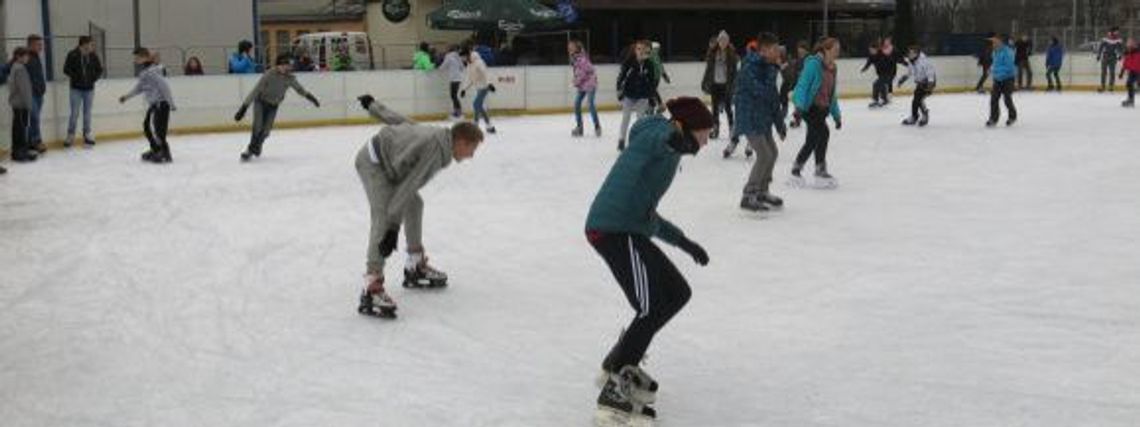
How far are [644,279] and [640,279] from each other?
0.01 meters

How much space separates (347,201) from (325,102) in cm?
895

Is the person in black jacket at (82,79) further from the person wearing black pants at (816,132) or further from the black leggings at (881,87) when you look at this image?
the black leggings at (881,87)

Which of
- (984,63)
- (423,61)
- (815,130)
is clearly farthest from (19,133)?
(984,63)

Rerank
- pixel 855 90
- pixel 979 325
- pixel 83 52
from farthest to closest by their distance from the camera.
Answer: pixel 855 90 < pixel 83 52 < pixel 979 325

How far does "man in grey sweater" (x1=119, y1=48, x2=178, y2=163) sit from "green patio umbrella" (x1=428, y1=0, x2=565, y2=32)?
13.9m

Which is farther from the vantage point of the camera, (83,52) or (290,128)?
(290,128)

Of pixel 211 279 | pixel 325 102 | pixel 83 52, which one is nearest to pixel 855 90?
pixel 325 102

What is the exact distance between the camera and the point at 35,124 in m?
13.8

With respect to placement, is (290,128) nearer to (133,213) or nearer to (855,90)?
(133,213)

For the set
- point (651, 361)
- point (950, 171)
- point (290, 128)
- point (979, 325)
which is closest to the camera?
point (651, 361)

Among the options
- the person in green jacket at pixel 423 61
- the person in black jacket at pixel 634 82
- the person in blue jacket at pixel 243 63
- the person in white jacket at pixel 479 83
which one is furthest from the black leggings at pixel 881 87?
the person in blue jacket at pixel 243 63

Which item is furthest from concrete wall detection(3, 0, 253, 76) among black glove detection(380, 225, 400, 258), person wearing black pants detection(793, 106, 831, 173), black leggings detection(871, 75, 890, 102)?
black glove detection(380, 225, 400, 258)

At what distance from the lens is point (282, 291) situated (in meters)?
6.73

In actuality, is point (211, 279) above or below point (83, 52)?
below
